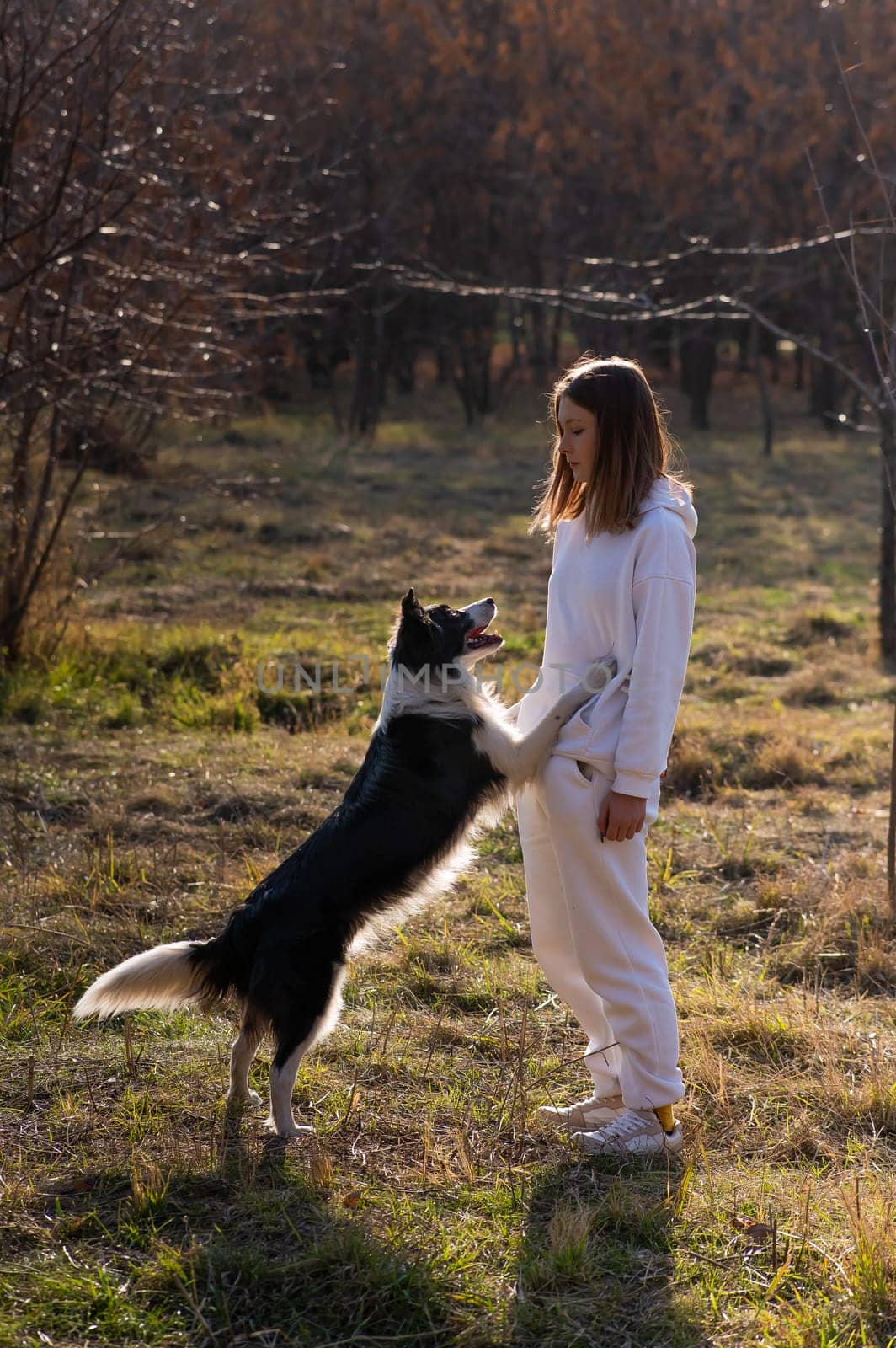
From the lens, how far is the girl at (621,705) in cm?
307

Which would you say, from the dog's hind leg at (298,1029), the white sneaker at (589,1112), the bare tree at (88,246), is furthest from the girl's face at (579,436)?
the bare tree at (88,246)

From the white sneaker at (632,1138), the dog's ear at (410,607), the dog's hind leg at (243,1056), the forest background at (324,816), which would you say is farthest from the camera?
the dog's ear at (410,607)

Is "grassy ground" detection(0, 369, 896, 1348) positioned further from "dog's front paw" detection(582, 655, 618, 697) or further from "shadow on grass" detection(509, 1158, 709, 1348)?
"dog's front paw" detection(582, 655, 618, 697)

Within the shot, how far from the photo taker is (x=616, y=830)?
122 inches

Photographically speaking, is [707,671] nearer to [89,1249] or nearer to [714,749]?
[714,749]

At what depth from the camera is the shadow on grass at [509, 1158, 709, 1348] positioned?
103 inches

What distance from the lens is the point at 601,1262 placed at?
9.33 ft

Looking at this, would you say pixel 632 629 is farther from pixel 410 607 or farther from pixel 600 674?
pixel 410 607

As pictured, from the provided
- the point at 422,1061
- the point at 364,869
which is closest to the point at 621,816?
the point at 364,869

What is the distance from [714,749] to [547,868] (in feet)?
13.1

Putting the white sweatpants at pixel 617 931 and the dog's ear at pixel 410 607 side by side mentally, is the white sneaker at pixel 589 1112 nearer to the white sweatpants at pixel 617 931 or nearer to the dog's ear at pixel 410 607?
the white sweatpants at pixel 617 931

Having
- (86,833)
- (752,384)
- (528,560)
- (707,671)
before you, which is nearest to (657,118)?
(752,384)

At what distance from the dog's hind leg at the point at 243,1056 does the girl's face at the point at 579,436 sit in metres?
1.67

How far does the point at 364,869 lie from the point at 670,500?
4.12ft
